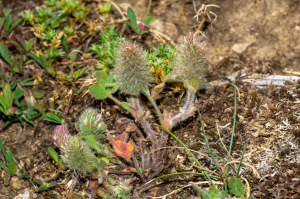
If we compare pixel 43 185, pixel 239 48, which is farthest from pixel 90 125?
pixel 239 48

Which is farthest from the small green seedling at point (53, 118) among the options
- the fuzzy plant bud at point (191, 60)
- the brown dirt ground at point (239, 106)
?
the fuzzy plant bud at point (191, 60)

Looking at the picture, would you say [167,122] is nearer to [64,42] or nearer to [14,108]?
[14,108]

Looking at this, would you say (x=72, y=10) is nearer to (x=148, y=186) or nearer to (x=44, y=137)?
(x=44, y=137)

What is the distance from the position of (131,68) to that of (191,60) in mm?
511

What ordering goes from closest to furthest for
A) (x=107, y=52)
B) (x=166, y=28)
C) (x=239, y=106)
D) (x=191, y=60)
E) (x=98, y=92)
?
(x=191, y=60) < (x=98, y=92) < (x=239, y=106) < (x=107, y=52) < (x=166, y=28)

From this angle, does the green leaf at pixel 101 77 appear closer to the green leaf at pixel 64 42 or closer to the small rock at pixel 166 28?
the green leaf at pixel 64 42

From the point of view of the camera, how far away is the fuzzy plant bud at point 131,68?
2.29 meters

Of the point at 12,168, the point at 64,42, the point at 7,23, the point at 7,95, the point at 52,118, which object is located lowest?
the point at 12,168

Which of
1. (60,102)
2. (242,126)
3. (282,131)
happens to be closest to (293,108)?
(282,131)

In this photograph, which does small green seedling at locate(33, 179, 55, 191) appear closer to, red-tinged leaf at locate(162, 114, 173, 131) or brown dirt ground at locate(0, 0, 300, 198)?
brown dirt ground at locate(0, 0, 300, 198)

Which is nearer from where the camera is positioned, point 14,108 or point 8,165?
point 8,165

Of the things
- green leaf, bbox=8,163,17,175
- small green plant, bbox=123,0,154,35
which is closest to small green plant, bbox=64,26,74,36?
small green plant, bbox=123,0,154,35

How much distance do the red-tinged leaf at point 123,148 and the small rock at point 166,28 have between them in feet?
6.75

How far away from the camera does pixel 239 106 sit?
308 centimetres
